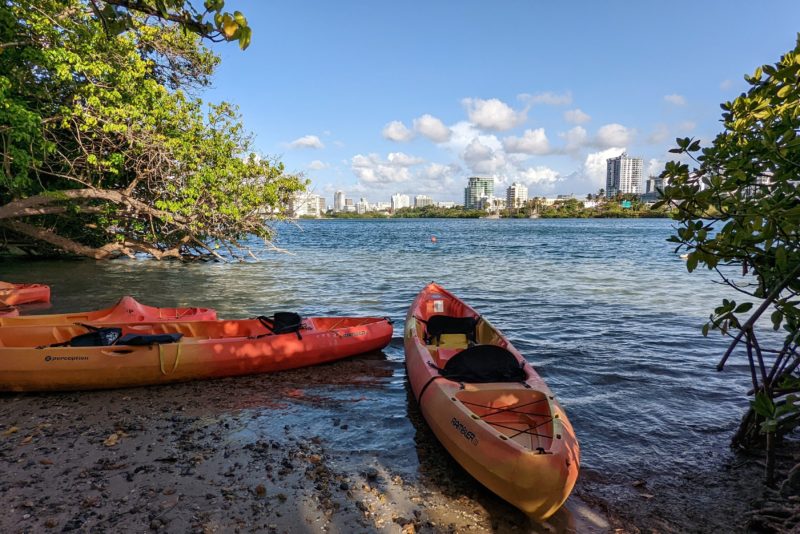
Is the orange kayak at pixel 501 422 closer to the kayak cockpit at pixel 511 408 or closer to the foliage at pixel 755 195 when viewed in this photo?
the kayak cockpit at pixel 511 408

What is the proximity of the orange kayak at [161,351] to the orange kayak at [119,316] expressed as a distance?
0.86 metres

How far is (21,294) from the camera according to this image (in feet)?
43.3

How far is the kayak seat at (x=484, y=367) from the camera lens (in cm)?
614

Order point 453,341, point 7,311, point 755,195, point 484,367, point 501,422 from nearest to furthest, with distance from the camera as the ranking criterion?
point 755,195
point 501,422
point 484,367
point 453,341
point 7,311

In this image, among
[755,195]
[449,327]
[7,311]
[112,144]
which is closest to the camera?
[755,195]

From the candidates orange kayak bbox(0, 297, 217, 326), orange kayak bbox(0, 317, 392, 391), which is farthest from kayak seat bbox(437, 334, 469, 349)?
orange kayak bbox(0, 297, 217, 326)

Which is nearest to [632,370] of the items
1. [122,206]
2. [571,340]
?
[571,340]

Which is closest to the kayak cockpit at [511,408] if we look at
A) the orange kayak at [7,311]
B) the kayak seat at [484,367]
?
the kayak seat at [484,367]

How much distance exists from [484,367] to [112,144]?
1676 centimetres

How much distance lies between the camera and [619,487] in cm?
507

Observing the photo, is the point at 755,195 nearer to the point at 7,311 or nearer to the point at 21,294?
the point at 7,311

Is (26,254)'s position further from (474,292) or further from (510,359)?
(510,359)

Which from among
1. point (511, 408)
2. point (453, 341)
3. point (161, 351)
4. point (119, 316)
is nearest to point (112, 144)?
point (119, 316)

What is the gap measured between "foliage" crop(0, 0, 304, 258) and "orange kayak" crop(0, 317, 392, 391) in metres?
9.64
